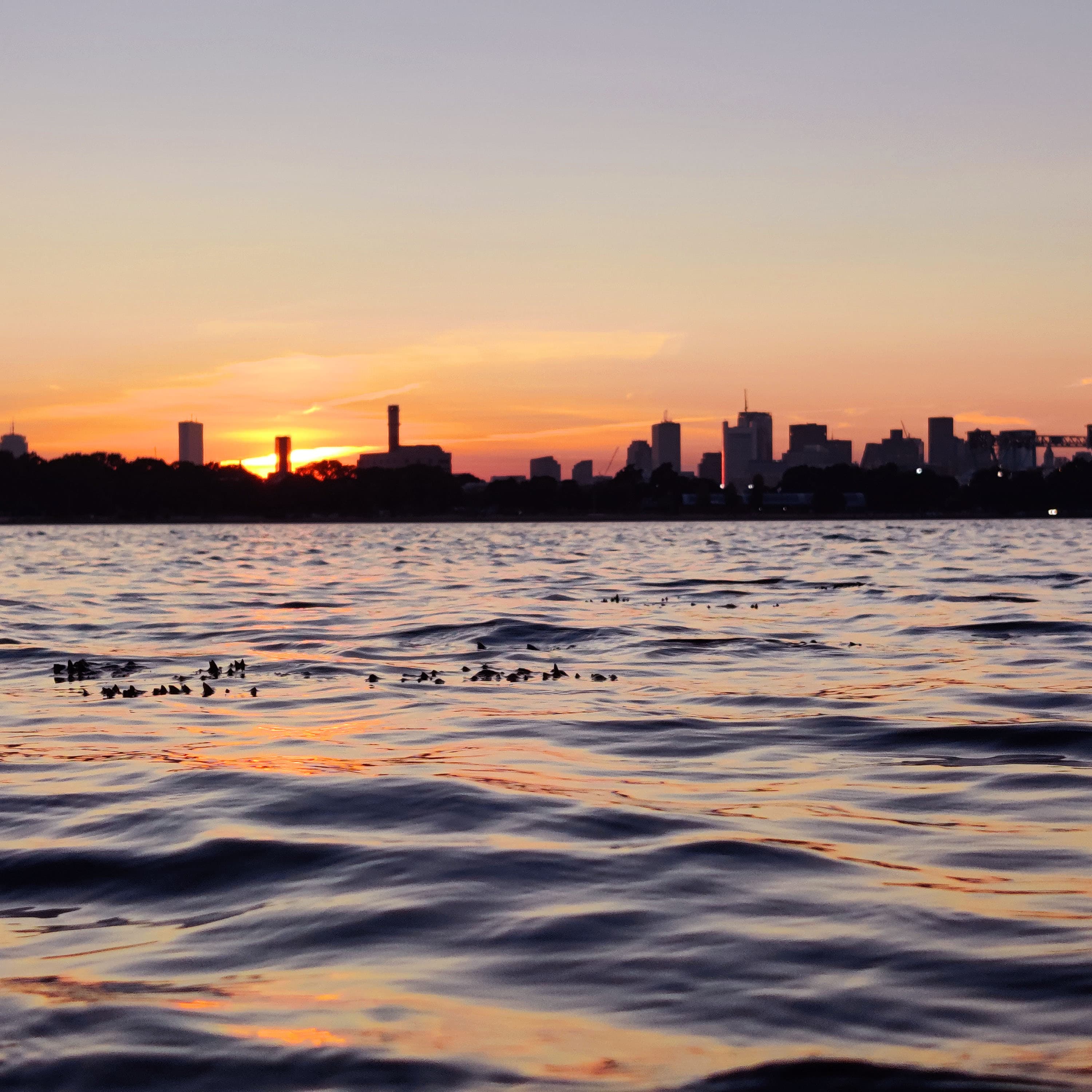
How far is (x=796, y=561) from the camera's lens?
7138 centimetres

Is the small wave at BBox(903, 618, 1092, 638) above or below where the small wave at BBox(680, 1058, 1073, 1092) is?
below

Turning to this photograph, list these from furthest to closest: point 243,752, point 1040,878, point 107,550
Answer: point 107,550 < point 243,752 < point 1040,878

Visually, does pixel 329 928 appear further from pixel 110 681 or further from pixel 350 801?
pixel 110 681

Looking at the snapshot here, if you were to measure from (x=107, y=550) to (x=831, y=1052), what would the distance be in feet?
370

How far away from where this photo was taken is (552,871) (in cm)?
884

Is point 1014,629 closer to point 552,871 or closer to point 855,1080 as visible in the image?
point 552,871

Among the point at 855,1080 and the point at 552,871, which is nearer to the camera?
the point at 855,1080

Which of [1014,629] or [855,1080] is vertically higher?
[855,1080]

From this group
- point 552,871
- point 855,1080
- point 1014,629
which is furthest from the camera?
point 1014,629

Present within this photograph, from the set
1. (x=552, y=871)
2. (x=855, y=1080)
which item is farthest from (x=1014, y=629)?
(x=855, y=1080)

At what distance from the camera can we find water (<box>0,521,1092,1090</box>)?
577 centimetres

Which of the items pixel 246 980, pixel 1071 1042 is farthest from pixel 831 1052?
pixel 246 980

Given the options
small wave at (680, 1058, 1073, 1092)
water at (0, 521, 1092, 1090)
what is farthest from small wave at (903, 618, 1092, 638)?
small wave at (680, 1058, 1073, 1092)

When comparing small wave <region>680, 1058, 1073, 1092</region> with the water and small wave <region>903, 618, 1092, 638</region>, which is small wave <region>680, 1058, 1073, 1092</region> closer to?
the water
